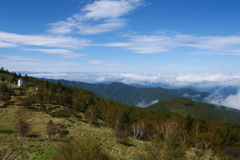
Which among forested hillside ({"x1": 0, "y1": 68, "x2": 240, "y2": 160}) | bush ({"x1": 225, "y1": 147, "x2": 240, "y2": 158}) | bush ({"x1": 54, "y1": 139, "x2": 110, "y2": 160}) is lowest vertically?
bush ({"x1": 225, "y1": 147, "x2": 240, "y2": 158})

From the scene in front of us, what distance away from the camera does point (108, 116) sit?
7431 centimetres

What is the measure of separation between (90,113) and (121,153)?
37166 millimetres

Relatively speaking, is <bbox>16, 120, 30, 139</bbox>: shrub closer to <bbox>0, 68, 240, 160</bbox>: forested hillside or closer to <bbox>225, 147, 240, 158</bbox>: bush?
<bbox>0, 68, 240, 160</bbox>: forested hillside

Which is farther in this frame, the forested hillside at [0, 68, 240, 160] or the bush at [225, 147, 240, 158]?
the bush at [225, 147, 240, 158]

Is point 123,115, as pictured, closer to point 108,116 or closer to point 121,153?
point 108,116

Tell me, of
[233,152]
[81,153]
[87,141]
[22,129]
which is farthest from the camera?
[233,152]

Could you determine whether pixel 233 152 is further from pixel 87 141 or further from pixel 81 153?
pixel 81 153

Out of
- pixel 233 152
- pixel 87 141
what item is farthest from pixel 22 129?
pixel 233 152

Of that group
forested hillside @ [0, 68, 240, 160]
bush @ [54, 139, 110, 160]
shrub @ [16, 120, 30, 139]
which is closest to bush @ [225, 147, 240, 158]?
forested hillside @ [0, 68, 240, 160]

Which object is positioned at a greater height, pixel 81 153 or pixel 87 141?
pixel 87 141

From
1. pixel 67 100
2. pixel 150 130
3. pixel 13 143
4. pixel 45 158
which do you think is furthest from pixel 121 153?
pixel 67 100

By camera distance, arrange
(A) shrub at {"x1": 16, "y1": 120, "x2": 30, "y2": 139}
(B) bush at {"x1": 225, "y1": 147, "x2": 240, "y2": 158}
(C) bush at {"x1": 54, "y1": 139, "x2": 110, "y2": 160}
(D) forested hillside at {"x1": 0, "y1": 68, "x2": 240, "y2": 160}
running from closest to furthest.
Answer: (C) bush at {"x1": 54, "y1": 139, "x2": 110, "y2": 160} < (D) forested hillside at {"x1": 0, "y1": 68, "x2": 240, "y2": 160} < (A) shrub at {"x1": 16, "y1": 120, "x2": 30, "y2": 139} < (B) bush at {"x1": 225, "y1": 147, "x2": 240, "y2": 158}

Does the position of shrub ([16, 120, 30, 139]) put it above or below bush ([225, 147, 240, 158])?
above

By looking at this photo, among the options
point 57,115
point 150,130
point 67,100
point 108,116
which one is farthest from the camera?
point 67,100
